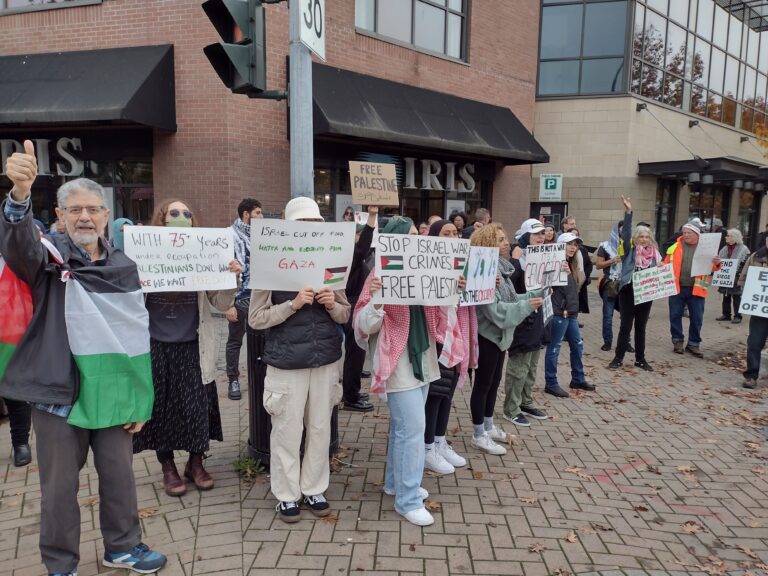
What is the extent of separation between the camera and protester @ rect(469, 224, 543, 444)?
4.64m

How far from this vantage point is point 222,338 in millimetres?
8617

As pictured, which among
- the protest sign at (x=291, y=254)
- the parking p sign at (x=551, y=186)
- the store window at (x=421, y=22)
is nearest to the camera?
the protest sign at (x=291, y=254)

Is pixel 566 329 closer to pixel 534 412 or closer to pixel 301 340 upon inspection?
pixel 534 412

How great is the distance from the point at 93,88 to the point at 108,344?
8339 millimetres

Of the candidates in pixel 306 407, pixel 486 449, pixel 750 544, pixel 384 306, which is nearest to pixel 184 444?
pixel 306 407

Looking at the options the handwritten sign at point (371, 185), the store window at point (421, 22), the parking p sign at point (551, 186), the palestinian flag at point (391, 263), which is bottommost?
the palestinian flag at point (391, 263)

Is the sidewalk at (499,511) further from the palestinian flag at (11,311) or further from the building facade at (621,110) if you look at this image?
the building facade at (621,110)

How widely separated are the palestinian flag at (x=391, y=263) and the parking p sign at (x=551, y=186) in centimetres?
1584

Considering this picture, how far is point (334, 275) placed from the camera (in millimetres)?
3617

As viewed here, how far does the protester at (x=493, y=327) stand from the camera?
464cm

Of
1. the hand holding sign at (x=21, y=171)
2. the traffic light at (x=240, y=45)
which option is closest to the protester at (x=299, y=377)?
the traffic light at (x=240, y=45)

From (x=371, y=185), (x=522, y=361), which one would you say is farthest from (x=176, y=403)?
→ (x=522, y=361)

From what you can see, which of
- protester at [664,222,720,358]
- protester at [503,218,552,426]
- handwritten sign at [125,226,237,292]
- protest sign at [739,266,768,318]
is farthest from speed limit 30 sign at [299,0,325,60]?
protester at [664,222,720,358]

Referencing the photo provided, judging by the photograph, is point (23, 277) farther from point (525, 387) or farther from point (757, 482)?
point (757, 482)
